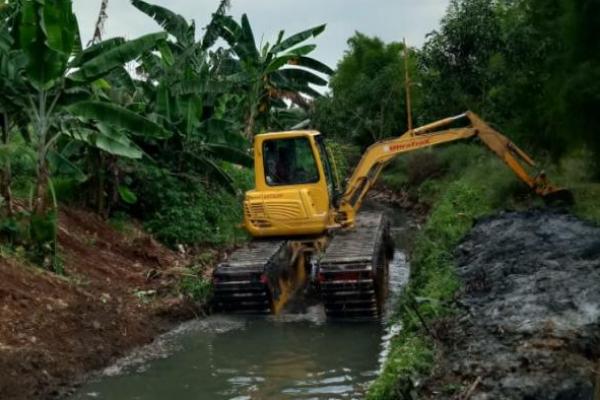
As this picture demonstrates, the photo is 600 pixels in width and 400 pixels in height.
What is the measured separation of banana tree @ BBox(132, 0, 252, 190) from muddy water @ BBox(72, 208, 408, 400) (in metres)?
5.94

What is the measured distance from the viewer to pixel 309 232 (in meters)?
13.6

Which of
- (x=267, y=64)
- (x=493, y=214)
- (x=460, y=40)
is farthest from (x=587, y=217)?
(x=460, y=40)

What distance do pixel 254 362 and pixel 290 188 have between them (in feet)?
13.1

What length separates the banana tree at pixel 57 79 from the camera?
36.8 feet

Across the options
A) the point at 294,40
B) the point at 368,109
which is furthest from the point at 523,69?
the point at 368,109

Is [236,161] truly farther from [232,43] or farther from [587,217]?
[587,217]

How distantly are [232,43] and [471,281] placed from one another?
13808 mm

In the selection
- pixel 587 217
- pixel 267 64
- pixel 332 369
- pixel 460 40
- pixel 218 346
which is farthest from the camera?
pixel 460 40

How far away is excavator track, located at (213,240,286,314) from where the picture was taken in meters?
11.9

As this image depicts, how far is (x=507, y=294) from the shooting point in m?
9.91

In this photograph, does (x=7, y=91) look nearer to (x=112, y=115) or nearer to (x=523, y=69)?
(x=112, y=115)

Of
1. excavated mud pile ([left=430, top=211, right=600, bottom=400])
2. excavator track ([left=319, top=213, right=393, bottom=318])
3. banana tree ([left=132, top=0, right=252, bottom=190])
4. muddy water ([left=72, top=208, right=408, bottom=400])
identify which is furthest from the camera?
banana tree ([left=132, top=0, right=252, bottom=190])

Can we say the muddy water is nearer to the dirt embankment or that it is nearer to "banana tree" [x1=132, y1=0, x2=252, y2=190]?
the dirt embankment

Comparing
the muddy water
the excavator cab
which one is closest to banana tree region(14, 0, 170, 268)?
the excavator cab
